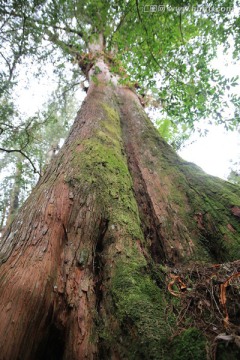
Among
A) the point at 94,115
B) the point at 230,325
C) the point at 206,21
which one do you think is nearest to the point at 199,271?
the point at 230,325

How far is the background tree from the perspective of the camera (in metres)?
1.31

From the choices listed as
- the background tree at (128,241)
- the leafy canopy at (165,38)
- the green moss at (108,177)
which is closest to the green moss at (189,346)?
the background tree at (128,241)

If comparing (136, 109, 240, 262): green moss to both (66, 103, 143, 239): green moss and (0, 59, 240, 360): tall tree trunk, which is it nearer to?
(0, 59, 240, 360): tall tree trunk

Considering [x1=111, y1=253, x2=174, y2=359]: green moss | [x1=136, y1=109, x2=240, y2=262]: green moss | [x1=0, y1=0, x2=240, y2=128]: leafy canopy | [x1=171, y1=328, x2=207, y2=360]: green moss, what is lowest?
[x1=171, y1=328, x2=207, y2=360]: green moss

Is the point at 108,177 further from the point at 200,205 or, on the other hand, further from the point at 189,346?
the point at 189,346

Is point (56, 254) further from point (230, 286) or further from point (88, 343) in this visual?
point (230, 286)

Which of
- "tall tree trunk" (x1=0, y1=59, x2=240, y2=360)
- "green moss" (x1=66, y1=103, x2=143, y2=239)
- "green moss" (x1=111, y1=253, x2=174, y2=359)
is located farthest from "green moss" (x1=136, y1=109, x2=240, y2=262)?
"green moss" (x1=111, y1=253, x2=174, y2=359)

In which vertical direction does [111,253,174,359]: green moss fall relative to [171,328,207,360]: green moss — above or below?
above

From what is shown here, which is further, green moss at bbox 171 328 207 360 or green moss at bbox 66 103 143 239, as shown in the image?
green moss at bbox 66 103 143 239

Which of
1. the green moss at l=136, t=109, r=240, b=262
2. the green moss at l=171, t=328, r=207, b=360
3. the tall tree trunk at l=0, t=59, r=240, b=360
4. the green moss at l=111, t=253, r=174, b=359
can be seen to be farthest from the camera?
the green moss at l=136, t=109, r=240, b=262

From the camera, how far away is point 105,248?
1.96 m

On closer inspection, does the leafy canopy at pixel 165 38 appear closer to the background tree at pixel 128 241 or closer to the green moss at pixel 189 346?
the background tree at pixel 128 241

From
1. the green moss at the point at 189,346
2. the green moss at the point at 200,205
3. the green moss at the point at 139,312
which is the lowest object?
the green moss at the point at 189,346

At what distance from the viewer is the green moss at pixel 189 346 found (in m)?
1.03
